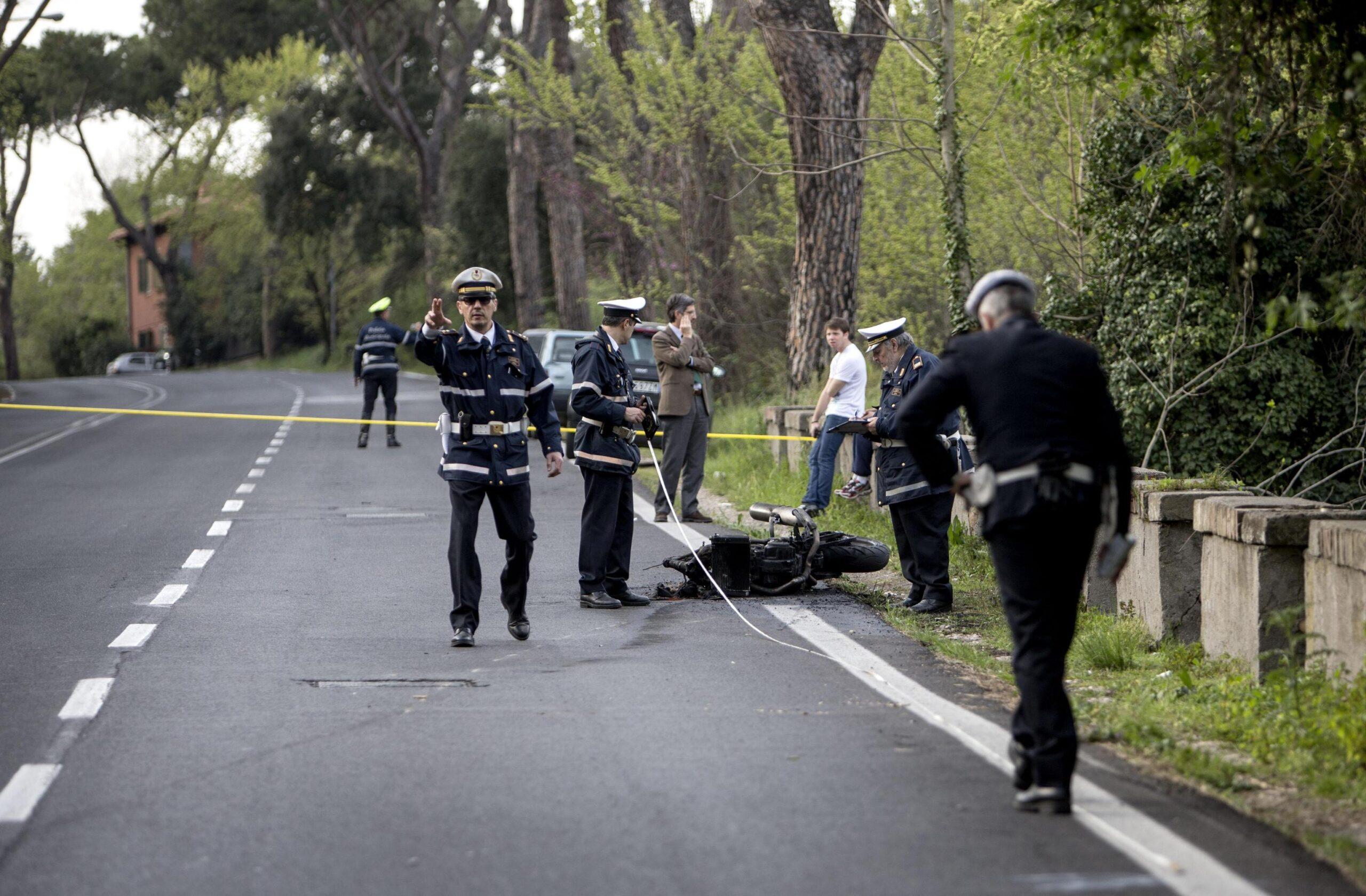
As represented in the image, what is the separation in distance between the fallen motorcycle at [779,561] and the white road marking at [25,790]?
16.1 ft

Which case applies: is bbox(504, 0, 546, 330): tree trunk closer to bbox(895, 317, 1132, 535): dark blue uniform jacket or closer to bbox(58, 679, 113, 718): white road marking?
bbox(58, 679, 113, 718): white road marking

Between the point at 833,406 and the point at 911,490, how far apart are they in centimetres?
442

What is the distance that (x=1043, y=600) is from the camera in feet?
17.4

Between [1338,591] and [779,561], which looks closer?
[1338,591]

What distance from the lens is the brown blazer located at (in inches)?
543

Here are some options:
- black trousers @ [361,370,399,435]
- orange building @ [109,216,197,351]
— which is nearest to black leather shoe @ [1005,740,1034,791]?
black trousers @ [361,370,399,435]

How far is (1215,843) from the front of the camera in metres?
4.84

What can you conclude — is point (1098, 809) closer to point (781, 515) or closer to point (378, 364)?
point (781, 515)

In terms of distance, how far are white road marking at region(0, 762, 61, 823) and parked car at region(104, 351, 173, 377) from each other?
72.6 m

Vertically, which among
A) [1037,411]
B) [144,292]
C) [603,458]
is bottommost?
[603,458]

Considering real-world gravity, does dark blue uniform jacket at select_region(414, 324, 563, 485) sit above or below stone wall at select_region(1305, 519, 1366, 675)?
above

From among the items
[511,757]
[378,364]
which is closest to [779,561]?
[511,757]

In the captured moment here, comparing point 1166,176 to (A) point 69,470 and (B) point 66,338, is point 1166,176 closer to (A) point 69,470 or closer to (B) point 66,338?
(A) point 69,470

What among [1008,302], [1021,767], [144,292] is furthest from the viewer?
[144,292]
